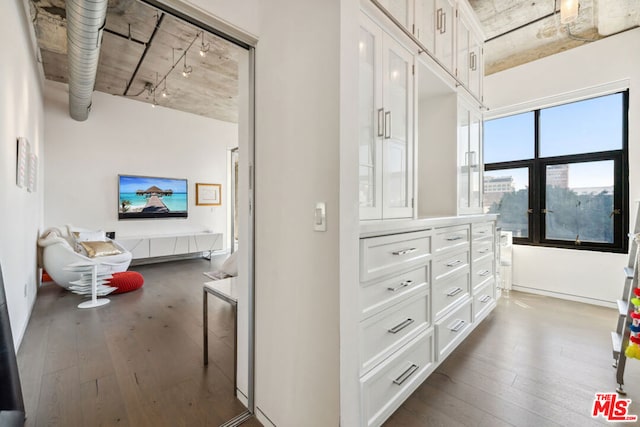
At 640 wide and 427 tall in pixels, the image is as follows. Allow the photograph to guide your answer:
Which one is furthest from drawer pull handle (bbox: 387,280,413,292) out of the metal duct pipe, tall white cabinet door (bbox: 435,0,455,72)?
the metal duct pipe

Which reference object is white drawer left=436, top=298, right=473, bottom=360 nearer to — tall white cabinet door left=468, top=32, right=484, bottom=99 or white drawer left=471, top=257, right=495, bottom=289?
white drawer left=471, top=257, right=495, bottom=289

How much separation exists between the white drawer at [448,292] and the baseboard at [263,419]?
1.22 metres

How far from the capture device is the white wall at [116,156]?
4.78 meters

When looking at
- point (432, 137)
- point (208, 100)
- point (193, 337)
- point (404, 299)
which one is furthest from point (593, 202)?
point (208, 100)

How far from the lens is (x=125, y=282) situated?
3930 mm

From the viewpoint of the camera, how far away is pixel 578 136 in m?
3.71

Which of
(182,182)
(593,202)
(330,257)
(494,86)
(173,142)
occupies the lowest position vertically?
(330,257)

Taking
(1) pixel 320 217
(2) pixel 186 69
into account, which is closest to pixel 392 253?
(1) pixel 320 217

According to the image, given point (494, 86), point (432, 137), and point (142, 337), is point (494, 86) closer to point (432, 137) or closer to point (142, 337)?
point (432, 137)

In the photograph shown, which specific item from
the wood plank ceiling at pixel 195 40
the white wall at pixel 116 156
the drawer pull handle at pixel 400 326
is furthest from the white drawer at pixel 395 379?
the white wall at pixel 116 156

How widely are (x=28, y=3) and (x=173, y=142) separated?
3.38 metres

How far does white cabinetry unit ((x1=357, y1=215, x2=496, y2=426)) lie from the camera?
140 cm

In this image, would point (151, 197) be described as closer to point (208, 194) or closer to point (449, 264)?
point (208, 194)

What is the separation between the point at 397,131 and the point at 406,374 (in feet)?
4.92
